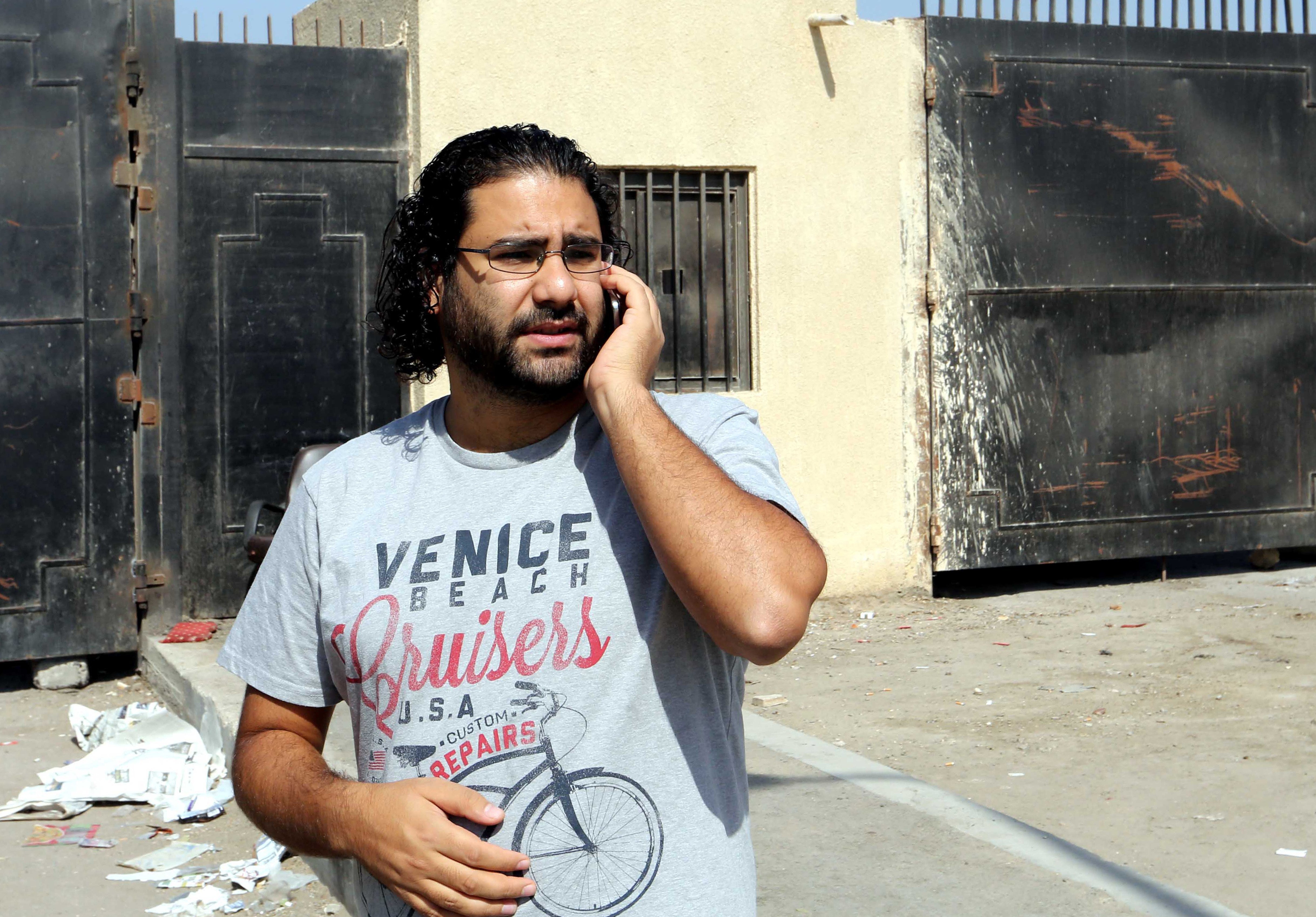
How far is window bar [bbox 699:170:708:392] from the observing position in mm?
7254

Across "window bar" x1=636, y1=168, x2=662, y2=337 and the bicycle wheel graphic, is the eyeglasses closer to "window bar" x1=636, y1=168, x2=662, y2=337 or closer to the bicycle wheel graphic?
the bicycle wheel graphic

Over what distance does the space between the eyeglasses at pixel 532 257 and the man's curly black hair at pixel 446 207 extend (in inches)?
3.5

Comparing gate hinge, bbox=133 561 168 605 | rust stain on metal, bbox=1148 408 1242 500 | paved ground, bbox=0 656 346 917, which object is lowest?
paved ground, bbox=0 656 346 917

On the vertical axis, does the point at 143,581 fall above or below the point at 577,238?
below

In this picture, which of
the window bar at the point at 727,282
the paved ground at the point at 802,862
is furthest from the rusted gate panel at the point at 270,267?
the window bar at the point at 727,282

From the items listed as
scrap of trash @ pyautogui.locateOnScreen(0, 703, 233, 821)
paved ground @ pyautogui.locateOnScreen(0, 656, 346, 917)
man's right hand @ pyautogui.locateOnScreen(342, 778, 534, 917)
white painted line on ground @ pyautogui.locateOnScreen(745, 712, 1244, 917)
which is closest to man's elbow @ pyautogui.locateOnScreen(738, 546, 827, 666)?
man's right hand @ pyautogui.locateOnScreen(342, 778, 534, 917)

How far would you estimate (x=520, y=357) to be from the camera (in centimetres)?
174

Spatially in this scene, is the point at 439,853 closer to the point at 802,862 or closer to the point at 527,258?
the point at 527,258

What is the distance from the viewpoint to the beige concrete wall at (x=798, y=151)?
683 cm

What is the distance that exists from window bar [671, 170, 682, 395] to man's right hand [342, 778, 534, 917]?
579cm

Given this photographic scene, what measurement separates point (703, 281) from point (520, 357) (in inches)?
222

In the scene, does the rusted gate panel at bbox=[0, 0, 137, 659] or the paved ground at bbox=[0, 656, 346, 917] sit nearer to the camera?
the paved ground at bbox=[0, 656, 346, 917]

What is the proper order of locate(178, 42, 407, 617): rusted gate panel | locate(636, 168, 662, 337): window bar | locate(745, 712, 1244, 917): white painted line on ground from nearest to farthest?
locate(745, 712, 1244, 917): white painted line on ground < locate(178, 42, 407, 617): rusted gate panel < locate(636, 168, 662, 337): window bar

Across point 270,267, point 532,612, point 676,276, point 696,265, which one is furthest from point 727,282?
point 532,612
